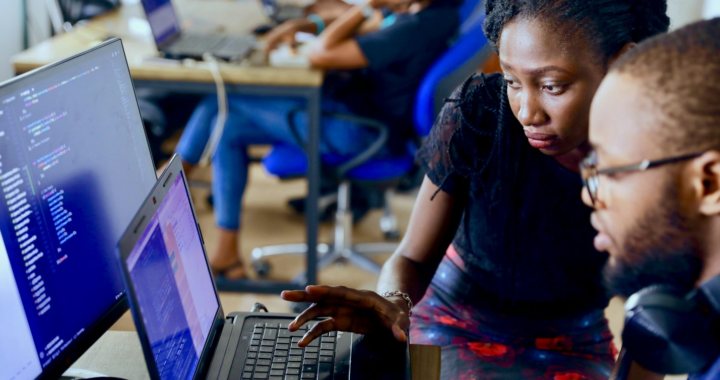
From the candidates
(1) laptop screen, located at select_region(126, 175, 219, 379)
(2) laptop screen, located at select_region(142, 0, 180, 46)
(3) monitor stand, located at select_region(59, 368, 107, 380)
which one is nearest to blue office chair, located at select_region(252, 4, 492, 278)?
(2) laptop screen, located at select_region(142, 0, 180, 46)

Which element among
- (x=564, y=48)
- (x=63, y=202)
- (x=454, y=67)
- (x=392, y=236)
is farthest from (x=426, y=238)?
(x=392, y=236)

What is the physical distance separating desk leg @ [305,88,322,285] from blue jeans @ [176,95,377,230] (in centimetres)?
7

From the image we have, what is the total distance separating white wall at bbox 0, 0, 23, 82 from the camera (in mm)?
3115

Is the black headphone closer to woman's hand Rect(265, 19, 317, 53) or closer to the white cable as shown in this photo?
the white cable

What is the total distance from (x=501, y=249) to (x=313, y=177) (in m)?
1.01

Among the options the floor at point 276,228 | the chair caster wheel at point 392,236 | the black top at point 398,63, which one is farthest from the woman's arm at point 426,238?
the chair caster wheel at point 392,236

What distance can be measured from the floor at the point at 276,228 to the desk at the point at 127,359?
50.8 inches

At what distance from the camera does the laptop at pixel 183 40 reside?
2188 mm

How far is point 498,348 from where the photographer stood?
47.0 inches

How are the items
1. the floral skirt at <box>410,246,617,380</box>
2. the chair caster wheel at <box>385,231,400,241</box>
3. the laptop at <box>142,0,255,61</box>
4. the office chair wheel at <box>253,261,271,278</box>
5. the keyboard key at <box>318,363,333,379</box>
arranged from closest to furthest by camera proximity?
the keyboard key at <box>318,363,333,379</box>, the floral skirt at <box>410,246,617,380</box>, the laptop at <box>142,0,255,61</box>, the office chair wheel at <box>253,261,271,278</box>, the chair caster wheel at <box>385,231,400,241</box>

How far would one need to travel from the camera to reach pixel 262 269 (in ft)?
8.21

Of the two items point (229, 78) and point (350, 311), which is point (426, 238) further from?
point (229, 78)

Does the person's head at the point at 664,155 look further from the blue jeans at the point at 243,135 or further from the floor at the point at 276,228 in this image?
the floor at the point at 276,228

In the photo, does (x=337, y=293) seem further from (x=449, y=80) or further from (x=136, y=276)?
(x=449, y=80)
